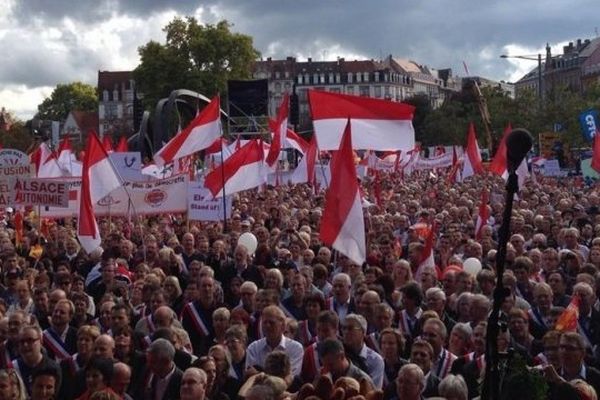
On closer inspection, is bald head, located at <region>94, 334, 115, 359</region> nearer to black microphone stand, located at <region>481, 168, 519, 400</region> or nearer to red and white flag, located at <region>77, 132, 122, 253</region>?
black microphone stand, located at <region>481, 168, 519, 400</region>

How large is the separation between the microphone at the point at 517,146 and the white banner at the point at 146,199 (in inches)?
474

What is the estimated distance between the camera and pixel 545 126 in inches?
2441

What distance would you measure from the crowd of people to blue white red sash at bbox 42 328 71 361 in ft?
0.03

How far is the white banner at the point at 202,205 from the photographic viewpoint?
16.5 m

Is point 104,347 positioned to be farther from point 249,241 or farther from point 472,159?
point 472,159

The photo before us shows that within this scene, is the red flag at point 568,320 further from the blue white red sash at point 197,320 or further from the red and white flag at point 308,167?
the red and white flag at point 308,167

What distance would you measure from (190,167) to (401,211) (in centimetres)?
798

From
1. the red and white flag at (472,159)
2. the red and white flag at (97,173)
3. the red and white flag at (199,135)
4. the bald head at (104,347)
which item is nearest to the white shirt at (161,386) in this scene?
the bald head at (104,347)

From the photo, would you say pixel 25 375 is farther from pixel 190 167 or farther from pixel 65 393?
pixel 190 167

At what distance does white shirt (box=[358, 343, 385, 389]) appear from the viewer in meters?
7.62

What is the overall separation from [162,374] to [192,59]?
255 ft

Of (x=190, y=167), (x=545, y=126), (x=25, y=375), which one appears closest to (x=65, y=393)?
(x=25, y=375)

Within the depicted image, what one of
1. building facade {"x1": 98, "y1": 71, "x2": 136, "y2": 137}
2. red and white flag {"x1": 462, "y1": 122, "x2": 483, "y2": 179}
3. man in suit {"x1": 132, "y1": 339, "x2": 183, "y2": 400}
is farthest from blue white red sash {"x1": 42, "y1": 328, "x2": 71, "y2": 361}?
building facade {"x1": 98, "y1": 71, "x2": 136, "y2": 137}

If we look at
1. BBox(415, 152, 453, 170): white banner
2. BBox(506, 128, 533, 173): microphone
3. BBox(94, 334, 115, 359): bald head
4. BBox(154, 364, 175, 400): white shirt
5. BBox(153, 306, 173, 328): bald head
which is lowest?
BBox(154, 364, 175, 400): white shirt
